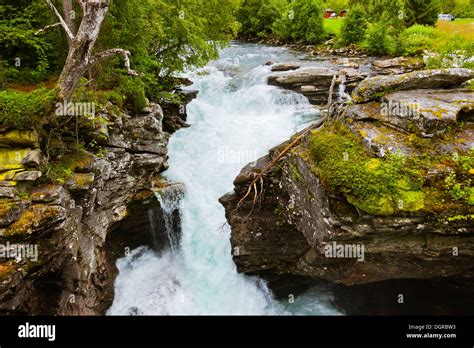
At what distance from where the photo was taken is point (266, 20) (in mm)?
47719

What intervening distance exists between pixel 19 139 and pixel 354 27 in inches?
1339

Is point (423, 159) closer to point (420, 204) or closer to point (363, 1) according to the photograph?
point (420, 204)

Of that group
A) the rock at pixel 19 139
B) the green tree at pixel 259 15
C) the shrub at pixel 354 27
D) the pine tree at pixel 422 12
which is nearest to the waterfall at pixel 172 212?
the rock at pixel 19 139

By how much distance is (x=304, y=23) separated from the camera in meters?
40.0

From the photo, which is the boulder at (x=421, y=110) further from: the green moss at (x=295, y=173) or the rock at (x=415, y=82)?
the green moss at (x=295, y=173)

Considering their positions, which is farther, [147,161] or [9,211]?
[147,161]

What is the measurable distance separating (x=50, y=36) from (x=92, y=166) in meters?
5.53

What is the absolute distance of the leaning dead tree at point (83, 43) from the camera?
7957mm

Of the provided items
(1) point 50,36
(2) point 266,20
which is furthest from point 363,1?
(1) point 50,36

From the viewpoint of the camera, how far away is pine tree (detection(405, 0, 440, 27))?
109 ft

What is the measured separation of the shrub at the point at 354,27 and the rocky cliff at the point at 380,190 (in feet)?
87.6

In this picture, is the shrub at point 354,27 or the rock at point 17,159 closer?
the rock at point 17,159

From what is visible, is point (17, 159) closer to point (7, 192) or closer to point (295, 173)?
point (7, 192)

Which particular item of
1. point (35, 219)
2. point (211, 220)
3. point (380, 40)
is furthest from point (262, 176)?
point (380, 40)
